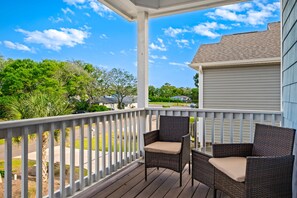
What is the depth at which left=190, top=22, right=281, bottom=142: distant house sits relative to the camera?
596 cm

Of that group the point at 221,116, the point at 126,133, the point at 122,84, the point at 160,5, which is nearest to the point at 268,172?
the point at 221,116

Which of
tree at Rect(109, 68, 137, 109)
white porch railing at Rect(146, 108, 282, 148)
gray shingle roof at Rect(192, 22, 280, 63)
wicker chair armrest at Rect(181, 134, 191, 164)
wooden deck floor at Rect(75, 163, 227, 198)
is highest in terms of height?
gray shingle roof at Rect(192, 22, 280, 63)

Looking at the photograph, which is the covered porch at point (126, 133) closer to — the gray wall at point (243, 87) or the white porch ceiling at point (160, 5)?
the white porch ceiling at point (160, 5)

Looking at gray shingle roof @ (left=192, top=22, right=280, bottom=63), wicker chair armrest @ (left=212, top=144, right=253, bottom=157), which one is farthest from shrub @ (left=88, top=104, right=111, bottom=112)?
gray shingle roof @ (left=192, top=22, right=280, bottom=63)

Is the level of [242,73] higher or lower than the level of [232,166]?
higher

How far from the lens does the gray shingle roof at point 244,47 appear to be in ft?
19.8

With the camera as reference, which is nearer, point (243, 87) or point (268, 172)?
point (268, 172)

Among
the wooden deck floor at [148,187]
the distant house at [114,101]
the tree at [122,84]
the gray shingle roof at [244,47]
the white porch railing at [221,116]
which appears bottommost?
the wooden deck floor at [148,187]

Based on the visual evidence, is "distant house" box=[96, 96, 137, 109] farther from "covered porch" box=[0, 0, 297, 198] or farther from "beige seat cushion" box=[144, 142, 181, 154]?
"beige seat cushion" box=[144, 142, 181, 154]

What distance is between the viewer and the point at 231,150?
256cm

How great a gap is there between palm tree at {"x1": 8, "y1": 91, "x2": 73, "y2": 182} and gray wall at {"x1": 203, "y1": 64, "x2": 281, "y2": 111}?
412 centimetres

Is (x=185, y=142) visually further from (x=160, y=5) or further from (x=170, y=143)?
(x=160, y=5)

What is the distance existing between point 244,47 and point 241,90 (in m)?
1.30

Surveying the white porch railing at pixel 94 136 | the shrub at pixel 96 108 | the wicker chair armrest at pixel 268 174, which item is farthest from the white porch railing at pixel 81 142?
the wicker chair armrest at pixel 268 174
